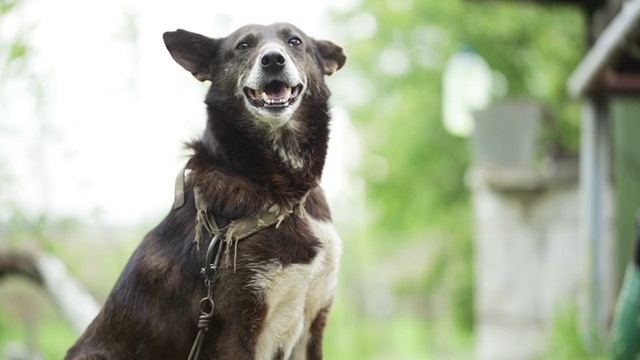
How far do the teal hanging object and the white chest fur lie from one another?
2401mm

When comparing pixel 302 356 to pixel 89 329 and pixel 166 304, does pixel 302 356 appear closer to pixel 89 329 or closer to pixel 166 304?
pixel 166 304

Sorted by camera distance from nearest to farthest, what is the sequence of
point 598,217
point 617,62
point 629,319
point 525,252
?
point 629,319 → point 617,62 → point 598,217 → point 525,252

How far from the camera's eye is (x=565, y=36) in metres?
13.1

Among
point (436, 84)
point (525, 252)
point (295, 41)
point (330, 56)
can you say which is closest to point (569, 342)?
point (525, 252)

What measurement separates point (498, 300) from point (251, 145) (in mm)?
7798

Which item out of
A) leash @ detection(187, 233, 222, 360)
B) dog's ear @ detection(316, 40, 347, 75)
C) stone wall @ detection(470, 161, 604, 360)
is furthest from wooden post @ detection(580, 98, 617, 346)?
leash @ detection(187, 233, 222, 360)

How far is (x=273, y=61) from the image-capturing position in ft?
8.46

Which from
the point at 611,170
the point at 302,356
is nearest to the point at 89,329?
the point at 302,356

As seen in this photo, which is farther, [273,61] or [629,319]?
[629,319]

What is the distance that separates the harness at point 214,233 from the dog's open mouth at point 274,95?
0.29 meters

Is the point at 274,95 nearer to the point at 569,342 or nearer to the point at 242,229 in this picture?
the point at 242,229

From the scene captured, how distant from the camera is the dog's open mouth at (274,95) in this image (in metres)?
2.61

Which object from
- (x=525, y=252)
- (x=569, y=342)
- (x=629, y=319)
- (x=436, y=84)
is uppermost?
(x=436, y=84)

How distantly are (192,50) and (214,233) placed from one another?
0.52m
